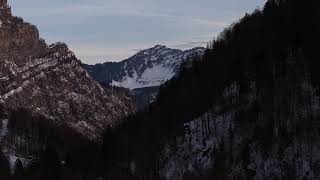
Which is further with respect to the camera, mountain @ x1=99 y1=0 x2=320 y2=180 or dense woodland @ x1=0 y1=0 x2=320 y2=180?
mountain @ x1=99 y1=0 x2=320 y2=180

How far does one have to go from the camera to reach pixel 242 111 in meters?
137

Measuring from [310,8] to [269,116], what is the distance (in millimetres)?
27786

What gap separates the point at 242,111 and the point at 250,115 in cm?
340

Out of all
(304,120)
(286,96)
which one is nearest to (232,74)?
(286,96)

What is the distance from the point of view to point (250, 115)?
134 metres

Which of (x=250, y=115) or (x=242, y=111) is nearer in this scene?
(x=250, y=115)

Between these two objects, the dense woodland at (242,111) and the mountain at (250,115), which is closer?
the dense woodland at (242,111)

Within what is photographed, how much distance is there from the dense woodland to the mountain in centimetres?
23

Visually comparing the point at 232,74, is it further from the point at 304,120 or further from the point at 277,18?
the point at 304,120

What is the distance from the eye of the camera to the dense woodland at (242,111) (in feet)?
387

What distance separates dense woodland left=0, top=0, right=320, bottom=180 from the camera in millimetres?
117812

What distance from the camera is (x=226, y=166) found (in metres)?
128

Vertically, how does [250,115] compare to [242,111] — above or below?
below

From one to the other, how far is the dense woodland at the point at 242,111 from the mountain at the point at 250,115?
23 cm
